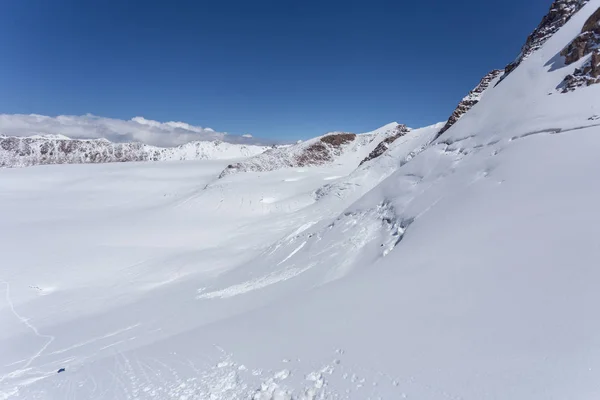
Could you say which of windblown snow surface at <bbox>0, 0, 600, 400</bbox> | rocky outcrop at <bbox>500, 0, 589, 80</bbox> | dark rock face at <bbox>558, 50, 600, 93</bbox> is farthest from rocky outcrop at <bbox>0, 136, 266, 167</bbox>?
dark rock face at <bbox>558, 50, 600, 93</bbox>

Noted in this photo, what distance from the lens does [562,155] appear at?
9.46 metres

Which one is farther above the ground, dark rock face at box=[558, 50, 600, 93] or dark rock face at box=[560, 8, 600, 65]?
dark rock face at box=[560, 8, 600, 65]

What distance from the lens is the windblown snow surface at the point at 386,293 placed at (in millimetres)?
4531

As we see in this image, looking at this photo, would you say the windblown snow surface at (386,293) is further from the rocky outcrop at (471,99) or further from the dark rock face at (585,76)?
the rocky outcrop at (471,99)

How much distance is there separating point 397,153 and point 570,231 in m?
26.9

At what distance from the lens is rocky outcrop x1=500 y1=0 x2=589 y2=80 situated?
19.7 m

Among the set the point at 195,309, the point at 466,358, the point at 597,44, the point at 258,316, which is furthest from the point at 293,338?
the point at 597,44

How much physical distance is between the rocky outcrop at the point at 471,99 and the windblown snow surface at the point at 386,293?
6490mm

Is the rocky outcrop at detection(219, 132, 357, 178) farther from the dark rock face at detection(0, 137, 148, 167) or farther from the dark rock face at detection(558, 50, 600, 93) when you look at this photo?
the dark rock face at detection(0, 137, 148, 167)

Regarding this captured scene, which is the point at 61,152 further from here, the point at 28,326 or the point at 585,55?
the point at 585,55

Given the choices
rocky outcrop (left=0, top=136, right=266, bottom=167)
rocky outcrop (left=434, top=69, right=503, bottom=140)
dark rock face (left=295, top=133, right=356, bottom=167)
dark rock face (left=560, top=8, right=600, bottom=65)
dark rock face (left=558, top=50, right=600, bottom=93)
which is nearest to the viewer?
dark rock face (left=558, top=50, right=600, bottom=93)

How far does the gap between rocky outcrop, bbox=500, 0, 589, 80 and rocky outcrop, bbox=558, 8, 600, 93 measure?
15.8ft

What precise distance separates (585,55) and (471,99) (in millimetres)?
11208

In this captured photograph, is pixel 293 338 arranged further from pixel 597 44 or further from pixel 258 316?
pixel 597 44
